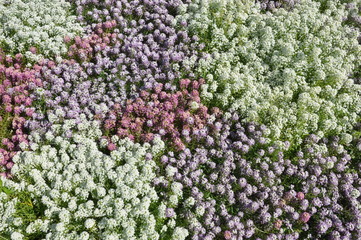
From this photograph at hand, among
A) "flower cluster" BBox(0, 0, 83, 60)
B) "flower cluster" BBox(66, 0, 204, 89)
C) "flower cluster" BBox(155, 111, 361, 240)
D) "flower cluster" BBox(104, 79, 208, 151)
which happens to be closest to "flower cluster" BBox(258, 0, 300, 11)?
"flower cluster" BBox(66, 0, 204, 89)

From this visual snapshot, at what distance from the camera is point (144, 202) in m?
5.53

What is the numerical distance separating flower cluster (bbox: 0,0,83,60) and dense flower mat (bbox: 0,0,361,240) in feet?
0.13

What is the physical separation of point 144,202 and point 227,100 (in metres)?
2.76

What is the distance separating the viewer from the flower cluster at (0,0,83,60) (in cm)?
784

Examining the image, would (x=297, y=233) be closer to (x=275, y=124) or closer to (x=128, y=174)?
(x=275, y=124)

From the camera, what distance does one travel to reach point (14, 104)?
276 inches

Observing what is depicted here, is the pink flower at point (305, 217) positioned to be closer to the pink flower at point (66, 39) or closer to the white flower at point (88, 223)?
the white flower at point (88, 223)

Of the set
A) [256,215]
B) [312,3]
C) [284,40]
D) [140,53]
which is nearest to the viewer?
[256,215]

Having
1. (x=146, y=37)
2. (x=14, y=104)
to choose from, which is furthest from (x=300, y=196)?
(x=14, y=104)

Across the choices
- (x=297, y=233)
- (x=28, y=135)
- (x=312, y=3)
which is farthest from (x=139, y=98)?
(x=312, y=3)

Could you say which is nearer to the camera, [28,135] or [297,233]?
[297,233]

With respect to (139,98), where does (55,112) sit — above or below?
below

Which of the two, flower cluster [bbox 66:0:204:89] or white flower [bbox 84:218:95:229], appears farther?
flower cluster [bbox 66:0:204:89]

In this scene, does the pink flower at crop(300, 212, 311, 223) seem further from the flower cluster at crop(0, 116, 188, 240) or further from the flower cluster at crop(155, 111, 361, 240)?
the flower cluster at crop(0, 116, 188, 240)
